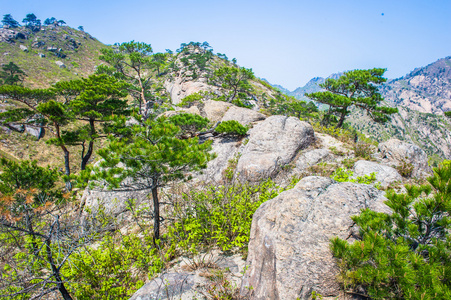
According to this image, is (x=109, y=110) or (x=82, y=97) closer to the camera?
Result: (x=82, y=97)

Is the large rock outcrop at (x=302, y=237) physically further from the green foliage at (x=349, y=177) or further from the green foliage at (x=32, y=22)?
the green foliage at (x=32, y=22)

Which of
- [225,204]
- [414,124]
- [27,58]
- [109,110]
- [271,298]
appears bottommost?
[414,124]

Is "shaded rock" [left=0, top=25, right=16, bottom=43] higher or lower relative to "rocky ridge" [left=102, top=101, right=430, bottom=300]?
higher

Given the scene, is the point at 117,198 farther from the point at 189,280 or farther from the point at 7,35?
the point at 7,35

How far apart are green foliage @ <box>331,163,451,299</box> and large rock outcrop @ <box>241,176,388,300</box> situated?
465mm

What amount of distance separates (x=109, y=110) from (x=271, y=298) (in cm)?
1656

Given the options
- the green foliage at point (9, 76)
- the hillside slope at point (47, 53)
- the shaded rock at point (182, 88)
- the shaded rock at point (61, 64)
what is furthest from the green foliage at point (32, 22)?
the shaded rock at point (182, 88)

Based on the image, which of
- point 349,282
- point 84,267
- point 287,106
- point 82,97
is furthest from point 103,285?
point 287,106

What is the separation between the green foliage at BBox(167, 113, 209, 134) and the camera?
41.8ft

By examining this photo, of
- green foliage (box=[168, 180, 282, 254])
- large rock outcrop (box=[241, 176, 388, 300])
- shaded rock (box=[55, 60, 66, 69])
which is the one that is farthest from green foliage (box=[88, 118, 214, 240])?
shaded rock (box=[55, 60, 66, 69])

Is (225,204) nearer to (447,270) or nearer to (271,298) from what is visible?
(271,298)

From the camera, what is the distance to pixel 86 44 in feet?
272

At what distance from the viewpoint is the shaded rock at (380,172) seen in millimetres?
7602

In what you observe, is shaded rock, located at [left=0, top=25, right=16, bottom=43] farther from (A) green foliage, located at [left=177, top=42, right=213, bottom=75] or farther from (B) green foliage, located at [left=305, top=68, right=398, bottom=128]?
(B) green foliage, located at [left=305, top=68, right=398, bottom=128]
